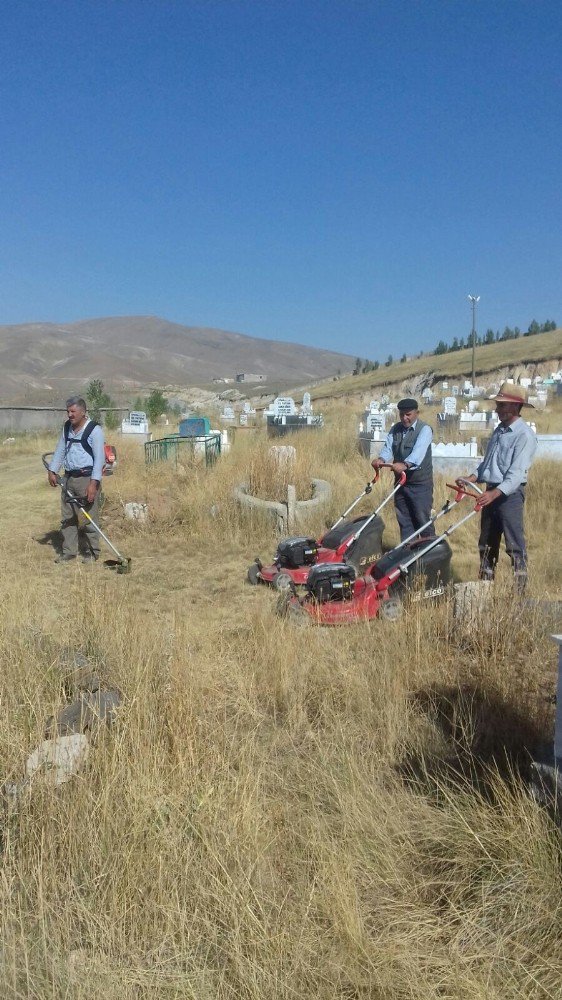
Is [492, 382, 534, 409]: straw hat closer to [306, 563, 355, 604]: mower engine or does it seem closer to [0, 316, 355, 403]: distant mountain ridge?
[306, 563, 355, 604]: mower engine

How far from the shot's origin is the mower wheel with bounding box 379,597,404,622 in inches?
224

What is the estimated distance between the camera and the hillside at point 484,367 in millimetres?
59531

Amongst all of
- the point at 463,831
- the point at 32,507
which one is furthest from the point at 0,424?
the point at 463,831

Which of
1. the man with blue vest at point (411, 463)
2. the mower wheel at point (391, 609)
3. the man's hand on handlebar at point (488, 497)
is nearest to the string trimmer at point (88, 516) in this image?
the man with blue vest at point (411, 463)

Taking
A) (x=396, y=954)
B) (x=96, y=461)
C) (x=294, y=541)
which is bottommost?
(x=396, y=954)

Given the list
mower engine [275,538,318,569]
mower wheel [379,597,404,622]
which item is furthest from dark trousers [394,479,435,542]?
mower wheel [379,597,404,622]

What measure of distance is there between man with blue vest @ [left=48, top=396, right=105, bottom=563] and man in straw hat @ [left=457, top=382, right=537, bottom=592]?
3.92 meters

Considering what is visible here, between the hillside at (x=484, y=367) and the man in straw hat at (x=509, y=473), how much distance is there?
5507 cm

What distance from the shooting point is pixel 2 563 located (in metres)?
7.34

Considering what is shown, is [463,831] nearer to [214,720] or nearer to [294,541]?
[214,720]

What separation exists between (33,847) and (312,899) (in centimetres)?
100

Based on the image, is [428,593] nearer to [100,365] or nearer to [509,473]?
[509,473]

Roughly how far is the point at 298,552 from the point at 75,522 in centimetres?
259

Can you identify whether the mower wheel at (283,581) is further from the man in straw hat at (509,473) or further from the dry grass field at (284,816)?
the man in straw hat at (509,473)
